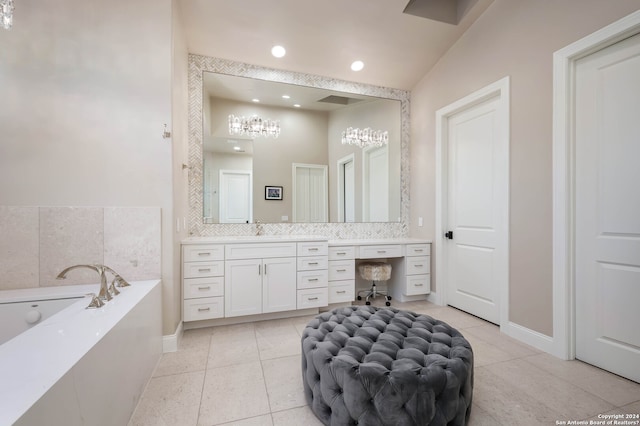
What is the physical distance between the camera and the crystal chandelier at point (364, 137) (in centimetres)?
379

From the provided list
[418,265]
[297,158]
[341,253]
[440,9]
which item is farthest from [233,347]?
[440,9]

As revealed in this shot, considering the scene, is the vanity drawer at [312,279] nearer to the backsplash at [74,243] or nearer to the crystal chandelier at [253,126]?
the backsplash at [74,243]

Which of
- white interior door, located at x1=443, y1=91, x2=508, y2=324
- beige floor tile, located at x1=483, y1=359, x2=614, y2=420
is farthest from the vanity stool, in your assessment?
beige floor tile, located at x1=483, y1=359, x2=614, y2=420

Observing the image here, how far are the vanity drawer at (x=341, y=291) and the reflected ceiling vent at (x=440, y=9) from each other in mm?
3050

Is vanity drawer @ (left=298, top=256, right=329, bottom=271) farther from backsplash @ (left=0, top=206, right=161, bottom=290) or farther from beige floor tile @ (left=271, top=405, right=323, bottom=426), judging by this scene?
beige floor tile @ (left=271, top=405, right=323, bottom=426)

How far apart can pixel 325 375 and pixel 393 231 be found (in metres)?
2.82

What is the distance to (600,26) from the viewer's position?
6.42 feet

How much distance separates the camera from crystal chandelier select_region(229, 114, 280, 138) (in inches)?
131

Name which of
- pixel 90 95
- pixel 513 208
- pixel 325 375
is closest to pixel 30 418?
pixel 325 375

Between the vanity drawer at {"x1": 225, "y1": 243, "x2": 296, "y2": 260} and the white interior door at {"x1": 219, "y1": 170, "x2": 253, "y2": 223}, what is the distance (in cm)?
60

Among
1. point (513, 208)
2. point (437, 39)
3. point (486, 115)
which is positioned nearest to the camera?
point (513, 208)

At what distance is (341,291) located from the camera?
3.24 metres

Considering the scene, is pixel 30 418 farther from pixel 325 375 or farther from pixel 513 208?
pixel 513 208

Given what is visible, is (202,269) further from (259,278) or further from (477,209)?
(477,209)
